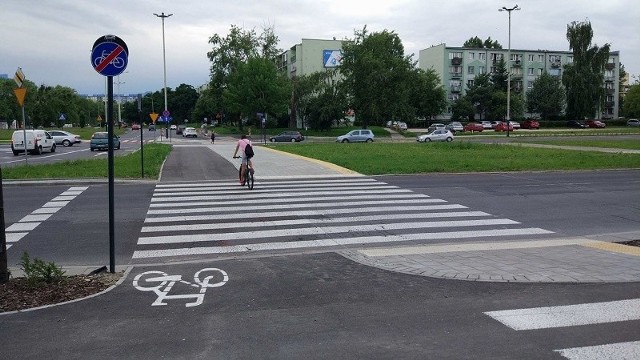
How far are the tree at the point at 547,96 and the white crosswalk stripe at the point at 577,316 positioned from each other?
9766 centimetres

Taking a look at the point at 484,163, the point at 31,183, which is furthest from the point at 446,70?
the point at 31,183

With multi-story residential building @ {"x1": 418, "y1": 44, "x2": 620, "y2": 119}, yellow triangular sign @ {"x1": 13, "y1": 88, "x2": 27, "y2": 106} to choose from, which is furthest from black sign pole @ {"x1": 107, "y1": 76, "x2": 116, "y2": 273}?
multi-story residential building @ {"x1": 418, "y1": 44, "x2": 620, "y2": 119}

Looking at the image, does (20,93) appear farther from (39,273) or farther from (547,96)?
(547,96)

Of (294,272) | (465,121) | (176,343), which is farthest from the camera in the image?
(465,121)

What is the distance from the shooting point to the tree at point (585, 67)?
8738 centimetres

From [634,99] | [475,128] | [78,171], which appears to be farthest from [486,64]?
[78,171]

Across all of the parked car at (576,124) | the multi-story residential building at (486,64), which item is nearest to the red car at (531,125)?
the parked car at (576,124)

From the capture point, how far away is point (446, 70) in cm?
10569

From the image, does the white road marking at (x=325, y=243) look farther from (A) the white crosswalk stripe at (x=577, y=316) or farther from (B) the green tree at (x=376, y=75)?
(B) the green tree at (x=376, y=75)

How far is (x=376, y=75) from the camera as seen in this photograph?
69.2 m

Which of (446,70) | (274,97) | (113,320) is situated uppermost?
(446,70)

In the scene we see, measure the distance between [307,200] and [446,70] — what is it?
315ft

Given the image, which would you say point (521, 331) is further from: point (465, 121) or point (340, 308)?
point (465, 121)

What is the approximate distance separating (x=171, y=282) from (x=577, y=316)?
469cm
